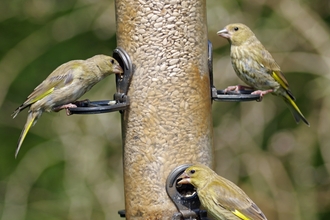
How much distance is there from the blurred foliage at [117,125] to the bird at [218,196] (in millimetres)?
3178

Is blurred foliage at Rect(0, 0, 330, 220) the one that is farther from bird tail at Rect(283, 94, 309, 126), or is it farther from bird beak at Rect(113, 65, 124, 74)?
bird beak at Rect(113, 65, 124, 74)

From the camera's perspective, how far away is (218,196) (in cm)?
561

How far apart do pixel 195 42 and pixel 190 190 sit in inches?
48.1

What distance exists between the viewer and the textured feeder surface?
557cm

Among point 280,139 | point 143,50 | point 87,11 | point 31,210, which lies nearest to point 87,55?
point 87,11

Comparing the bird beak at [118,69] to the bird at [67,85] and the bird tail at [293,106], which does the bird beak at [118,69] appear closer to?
the bird at [67,85]

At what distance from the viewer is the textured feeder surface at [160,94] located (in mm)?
5566

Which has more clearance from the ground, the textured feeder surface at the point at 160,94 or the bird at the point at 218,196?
the textured feeder surface at the point at 160,94

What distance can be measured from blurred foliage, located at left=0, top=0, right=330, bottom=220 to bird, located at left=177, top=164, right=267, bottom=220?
3178 mm

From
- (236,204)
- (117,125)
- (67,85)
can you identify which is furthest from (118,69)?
(117,125)

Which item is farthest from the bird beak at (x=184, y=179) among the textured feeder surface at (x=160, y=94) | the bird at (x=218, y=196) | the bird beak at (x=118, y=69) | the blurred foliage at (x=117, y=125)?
the blurred foliage at (x=117, y=125)

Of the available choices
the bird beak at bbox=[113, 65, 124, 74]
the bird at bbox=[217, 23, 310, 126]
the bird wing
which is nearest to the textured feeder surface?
the bird beak at bbox=[113, 65, 124, 74]

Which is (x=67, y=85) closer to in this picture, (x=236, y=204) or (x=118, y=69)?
(x=118, y=69)

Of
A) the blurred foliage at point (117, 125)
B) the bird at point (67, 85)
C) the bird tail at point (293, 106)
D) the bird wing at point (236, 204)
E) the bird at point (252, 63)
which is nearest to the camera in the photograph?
the bird wing at point (236, 204)
